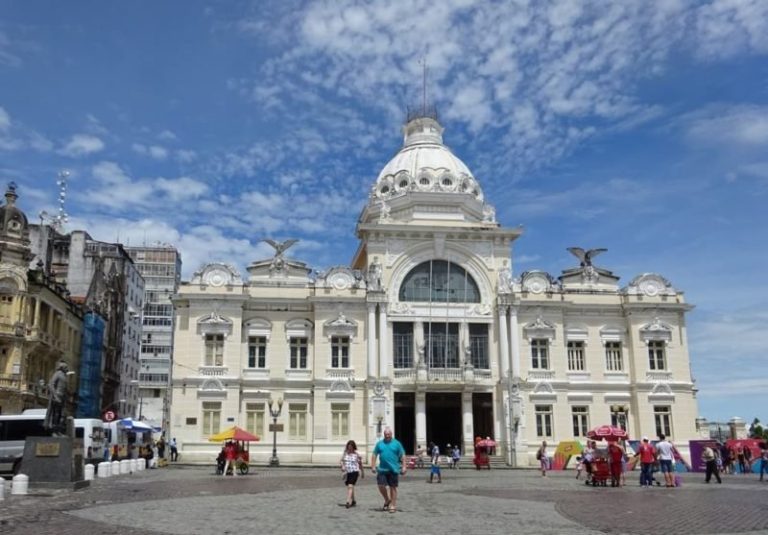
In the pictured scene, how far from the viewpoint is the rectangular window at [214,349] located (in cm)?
4481

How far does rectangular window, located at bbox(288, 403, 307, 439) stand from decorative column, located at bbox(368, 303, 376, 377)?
457 cm

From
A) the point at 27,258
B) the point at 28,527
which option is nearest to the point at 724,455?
the point at 28,527

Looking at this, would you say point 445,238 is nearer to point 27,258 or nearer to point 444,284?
point 444,284

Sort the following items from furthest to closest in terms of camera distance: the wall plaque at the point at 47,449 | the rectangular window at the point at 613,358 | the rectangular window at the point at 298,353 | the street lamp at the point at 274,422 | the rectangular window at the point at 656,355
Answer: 1. the rectangular window at the point at 613,358
2. the rectangular window at the point at 656,355
3. the rectangular window at the point at 298,353
4. the street lamp at the point at 274,422
5. the wall plaque at the point at 47,449

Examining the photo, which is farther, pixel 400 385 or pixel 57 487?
pixel 400 385

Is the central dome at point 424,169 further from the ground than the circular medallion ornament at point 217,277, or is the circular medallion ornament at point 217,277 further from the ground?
the central dome at point 424,169

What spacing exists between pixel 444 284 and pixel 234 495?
29.2m

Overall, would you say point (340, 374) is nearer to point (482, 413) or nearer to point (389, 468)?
point (482, 413)

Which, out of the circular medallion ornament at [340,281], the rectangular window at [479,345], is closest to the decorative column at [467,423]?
the rectangular window at [479,345]

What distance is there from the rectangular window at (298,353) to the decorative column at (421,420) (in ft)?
23.9

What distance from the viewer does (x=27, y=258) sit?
144ft

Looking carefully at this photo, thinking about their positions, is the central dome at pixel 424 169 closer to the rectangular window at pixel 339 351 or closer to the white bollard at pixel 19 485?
the rectangular window at pixel 339 351

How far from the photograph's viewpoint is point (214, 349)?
45.0 meters

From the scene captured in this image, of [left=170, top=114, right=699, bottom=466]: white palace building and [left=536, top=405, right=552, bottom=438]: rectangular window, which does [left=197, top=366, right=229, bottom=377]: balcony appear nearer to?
[left=170, top=114, right=699, bottom=466]: white palace building
